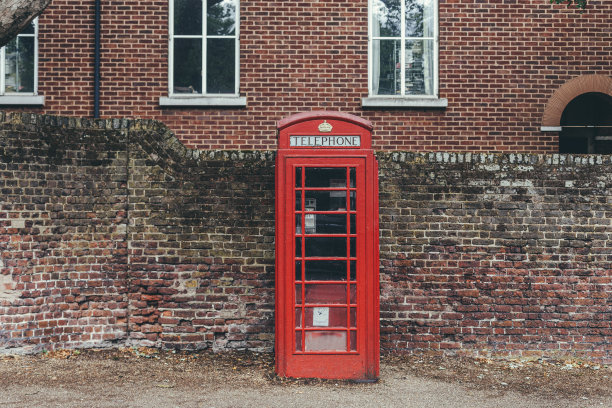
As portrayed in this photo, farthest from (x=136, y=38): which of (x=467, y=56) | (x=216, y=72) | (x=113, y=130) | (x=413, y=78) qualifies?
(x=467, y=56)

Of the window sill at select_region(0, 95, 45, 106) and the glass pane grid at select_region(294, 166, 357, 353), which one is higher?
the window sill at select_region(0, 95, 45, 106)

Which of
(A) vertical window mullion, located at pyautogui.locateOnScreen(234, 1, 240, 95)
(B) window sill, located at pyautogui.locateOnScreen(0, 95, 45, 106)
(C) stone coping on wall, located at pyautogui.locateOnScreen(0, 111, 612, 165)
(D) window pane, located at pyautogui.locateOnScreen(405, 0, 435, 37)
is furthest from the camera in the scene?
(D) window pane, located at pyautogui.locateOnScreen(405, 0, 435, 37)

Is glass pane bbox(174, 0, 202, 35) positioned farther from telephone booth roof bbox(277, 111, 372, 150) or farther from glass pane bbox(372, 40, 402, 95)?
telephone booth roof bbox(277, 111, 372, 150)

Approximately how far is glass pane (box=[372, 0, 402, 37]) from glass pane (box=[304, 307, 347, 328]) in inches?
206

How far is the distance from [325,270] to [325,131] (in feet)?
4.38

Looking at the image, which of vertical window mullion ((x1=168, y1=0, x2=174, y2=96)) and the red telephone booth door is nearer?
the red telephone booth door

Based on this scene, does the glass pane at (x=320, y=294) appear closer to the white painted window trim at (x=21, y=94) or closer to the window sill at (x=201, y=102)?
the window sill at (x=201, y=102)

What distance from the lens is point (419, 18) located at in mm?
9531

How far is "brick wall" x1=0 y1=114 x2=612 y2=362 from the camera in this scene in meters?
6.67

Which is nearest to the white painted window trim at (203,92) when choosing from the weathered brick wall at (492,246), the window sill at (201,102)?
the window sill at (201,102)

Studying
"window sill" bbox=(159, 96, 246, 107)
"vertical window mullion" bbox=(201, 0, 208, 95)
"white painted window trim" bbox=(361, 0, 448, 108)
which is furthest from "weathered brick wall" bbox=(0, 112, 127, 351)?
"white painted window trim" bbox=(361, 0, 448, 108)

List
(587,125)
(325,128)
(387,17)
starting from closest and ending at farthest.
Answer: (325,128) < (387,17) < (587,125)

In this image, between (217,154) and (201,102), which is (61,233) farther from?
(201,102)

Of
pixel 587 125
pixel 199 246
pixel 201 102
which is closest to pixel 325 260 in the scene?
pixel 199 246
